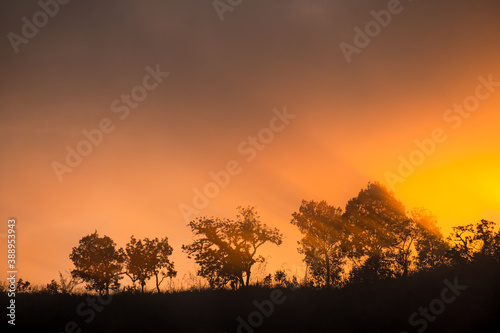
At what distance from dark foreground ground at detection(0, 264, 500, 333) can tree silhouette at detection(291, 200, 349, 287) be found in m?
6.32

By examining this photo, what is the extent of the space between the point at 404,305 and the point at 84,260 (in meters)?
49.1

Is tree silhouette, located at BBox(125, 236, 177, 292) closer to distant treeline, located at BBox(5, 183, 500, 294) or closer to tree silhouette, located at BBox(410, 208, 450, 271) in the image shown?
distant treeline, located at BBox(5, 183, 500, 294)

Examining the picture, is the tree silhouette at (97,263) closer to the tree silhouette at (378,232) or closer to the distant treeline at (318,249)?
the distant treeline at (318,249)

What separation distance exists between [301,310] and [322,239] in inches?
668

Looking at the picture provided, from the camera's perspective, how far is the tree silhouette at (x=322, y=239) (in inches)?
2263

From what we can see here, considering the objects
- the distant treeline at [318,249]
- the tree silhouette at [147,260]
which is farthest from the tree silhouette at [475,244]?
the tree silhouette at [147,260]

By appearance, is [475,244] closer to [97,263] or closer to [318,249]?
[318,249]

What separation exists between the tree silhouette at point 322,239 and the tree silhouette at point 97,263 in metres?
30.7

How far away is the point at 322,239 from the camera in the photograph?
59281 millimetres

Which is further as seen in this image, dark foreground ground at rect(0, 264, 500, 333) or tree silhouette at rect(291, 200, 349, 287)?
tree silhouette at rect(291, 200, 349, 287)

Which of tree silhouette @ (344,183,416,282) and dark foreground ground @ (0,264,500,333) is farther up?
tree silhouette @ (344,183,416,282)

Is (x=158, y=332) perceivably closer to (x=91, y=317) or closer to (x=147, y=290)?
(x=91, y=317)

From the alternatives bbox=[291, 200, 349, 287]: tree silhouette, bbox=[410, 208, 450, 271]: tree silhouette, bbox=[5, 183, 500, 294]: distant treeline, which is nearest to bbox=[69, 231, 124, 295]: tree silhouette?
bbox=[5, 183, 500, 294]: distant treeline

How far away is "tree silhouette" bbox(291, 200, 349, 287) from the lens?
57.5 m
